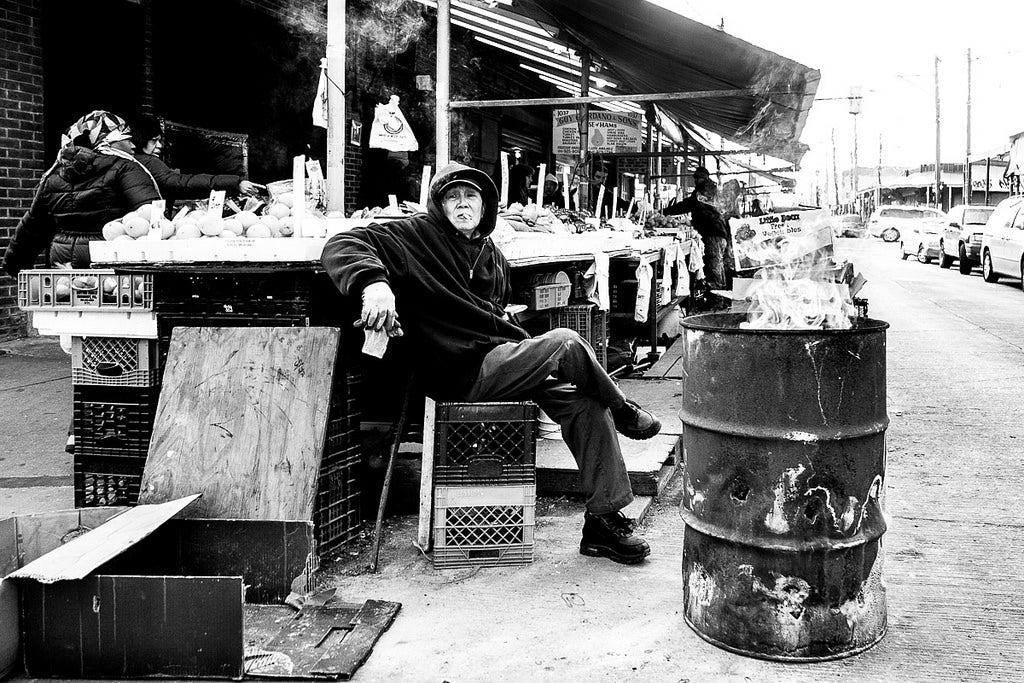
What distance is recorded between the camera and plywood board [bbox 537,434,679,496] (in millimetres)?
4605

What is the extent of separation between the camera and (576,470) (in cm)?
465

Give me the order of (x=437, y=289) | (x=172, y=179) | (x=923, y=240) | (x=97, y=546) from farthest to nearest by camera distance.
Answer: (x=923, y=240) → (x=172, y=179) → (x=437, y=289) → (x=97, y=546)

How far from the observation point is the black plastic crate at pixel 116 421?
13.4 ft

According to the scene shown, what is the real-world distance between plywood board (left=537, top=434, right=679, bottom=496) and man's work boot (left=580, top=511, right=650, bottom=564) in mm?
761

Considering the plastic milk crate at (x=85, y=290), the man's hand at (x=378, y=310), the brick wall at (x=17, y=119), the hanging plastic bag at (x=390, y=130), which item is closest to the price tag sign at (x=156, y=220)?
the plastic milk crate at (x=85, y=290)

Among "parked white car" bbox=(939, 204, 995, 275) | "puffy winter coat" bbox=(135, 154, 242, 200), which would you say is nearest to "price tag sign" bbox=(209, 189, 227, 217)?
"puffy winter coat" bbox=(135, 154, 242, 200)

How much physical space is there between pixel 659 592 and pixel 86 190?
3.83 metres

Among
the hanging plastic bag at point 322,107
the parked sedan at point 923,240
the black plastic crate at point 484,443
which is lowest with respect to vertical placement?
the black plastic crate at point 484,443

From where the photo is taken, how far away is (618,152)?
12984 millimetres

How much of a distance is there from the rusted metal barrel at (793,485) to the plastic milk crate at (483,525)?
945 millimetres

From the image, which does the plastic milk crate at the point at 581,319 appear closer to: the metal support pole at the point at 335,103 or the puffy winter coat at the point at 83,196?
the metal support pole at the point at 335,103

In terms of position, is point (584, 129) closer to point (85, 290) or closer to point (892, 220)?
point (85, 290)

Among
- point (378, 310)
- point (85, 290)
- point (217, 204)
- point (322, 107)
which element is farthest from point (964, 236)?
point (85, 290)

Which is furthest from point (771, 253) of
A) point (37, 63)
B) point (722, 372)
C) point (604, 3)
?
point (37, 63)
